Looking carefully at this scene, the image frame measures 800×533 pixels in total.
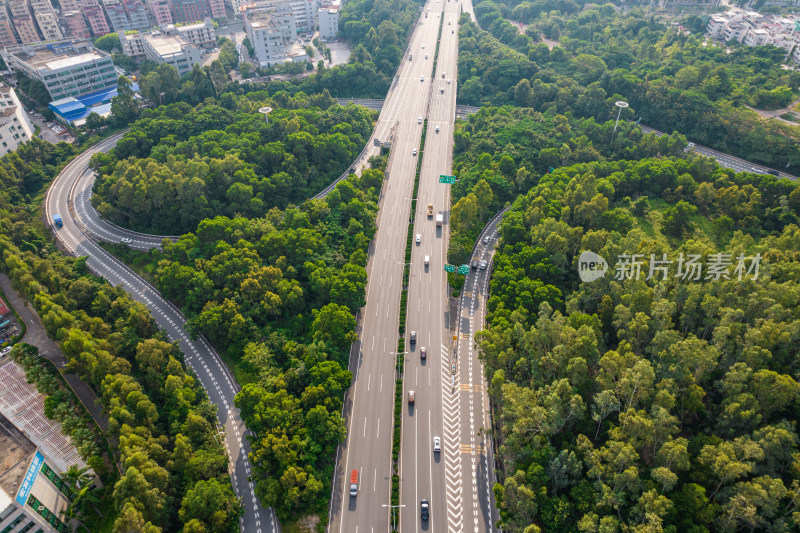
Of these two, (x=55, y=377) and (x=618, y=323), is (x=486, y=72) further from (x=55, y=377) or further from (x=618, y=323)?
(x=55, y=377)

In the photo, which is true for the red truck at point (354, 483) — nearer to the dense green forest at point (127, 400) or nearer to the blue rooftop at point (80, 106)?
the dense green forest at point (127, 400)

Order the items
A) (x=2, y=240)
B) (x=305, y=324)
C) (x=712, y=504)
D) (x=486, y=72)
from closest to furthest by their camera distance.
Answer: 1. (x=712, y=504)
2. (x=305, y=324)
3. (x=2, y=240)
4. (x=486, y=72)

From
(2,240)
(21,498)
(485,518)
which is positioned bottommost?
(485,518)

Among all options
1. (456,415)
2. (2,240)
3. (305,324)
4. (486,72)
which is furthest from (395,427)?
(486,72)

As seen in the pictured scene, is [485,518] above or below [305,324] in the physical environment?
below

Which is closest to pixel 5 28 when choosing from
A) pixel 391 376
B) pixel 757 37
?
pixel 391 376

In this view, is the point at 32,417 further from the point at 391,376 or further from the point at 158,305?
the point at 391,376
